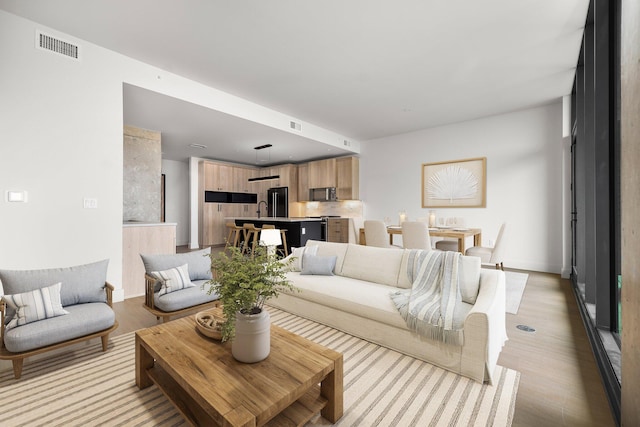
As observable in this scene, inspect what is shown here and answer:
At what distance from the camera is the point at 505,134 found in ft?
18.6

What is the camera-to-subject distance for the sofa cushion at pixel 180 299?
2.64m

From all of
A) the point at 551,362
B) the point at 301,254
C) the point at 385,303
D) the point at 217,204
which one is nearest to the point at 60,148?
the point at 301,254

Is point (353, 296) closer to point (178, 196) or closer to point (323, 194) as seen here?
point (323, 194)

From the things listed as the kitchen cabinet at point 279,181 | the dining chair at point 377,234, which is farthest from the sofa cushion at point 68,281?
the kitchen cabinet at point 279,181

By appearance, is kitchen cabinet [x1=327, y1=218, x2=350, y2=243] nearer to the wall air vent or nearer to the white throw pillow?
the white throw pillow

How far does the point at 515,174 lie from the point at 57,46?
7.15m

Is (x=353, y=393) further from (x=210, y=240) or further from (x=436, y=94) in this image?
(x=210, y=240)

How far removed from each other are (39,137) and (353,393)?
3.90 metres

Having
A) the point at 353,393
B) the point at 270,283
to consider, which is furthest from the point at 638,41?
the point at 353,393

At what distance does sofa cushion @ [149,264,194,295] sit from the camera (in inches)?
110

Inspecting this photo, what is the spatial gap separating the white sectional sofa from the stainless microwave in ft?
14.9

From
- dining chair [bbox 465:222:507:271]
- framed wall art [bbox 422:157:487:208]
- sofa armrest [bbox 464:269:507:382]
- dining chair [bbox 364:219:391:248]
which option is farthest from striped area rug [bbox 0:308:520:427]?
framed wall art [bbox 422:157:487:208]

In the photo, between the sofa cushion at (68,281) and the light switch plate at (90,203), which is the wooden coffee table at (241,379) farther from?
the light switch plate at (90,203)

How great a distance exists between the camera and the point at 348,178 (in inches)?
311
